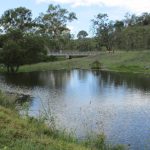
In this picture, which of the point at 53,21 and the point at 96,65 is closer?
the point at 96,65

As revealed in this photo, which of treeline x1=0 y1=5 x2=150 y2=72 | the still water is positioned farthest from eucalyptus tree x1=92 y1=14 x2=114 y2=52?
the still water

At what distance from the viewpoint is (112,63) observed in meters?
115

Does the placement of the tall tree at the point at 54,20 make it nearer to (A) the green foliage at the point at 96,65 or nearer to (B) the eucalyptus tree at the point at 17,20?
(B) the eucalyptus tree at the point at 17,20

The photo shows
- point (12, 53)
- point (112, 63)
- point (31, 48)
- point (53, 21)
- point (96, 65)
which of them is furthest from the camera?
point (53, 21)

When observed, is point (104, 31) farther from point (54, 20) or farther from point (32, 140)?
point (32, 140)

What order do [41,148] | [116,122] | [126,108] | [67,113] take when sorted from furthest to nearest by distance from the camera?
[126,108]
[67,113]
[116,122]
[41,148]

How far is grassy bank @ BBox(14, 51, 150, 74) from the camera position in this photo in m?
106

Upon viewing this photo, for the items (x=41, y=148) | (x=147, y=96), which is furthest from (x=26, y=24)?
(x=41, y=148)

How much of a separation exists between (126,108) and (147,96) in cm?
1230

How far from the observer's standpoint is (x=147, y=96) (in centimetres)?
5447

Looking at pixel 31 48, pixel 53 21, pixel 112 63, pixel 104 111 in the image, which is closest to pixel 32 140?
pixel 104 111

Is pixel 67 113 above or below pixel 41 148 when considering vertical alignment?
below

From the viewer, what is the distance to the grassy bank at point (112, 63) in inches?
4171

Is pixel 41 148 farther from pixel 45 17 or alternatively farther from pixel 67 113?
pixel 45 17
